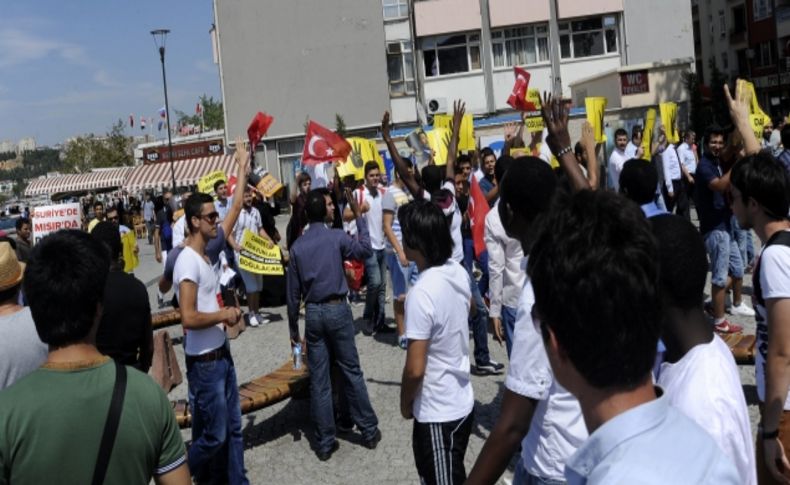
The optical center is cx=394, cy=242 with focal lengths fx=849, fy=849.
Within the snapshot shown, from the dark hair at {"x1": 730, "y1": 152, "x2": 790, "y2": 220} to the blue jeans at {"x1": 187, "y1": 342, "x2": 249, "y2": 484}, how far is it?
3.33 m

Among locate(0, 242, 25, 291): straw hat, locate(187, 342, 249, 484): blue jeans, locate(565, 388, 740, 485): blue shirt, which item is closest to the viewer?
locate(565, 388, 740, 485): blue shirt

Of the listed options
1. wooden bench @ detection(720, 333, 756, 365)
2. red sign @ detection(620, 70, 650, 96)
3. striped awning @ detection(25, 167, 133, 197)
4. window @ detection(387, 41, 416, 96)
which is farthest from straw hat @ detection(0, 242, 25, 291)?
striped awning @ detection(25, 167, 133, 197)

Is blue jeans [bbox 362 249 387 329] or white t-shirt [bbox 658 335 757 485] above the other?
white t-shirt [bbox 658 335 757 485]

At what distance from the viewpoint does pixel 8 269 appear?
4.06 m

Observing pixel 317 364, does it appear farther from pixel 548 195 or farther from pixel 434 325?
pixel 548 195

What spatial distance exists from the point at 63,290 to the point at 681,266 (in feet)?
6.25

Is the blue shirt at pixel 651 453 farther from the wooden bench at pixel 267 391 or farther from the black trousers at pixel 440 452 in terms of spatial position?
the wooden bench at pixel 267 391

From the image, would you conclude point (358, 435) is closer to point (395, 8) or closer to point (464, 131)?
point (464, 131)

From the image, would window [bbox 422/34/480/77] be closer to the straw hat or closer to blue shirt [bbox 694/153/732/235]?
blue shirt [bbox 694/153/732/235]

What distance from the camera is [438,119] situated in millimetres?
13438

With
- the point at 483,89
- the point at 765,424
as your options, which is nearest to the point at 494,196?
the point at 765,424

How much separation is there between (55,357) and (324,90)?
130ft

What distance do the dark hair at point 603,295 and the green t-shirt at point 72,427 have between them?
1580mm

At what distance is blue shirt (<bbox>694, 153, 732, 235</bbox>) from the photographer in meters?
8.59
